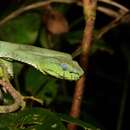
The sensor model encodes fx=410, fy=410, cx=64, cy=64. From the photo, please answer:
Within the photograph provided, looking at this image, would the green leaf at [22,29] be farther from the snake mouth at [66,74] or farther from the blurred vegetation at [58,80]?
the snake mouth at [66,74]

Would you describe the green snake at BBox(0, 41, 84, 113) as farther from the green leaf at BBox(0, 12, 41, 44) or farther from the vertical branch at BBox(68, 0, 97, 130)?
the green leaf at BBox(0, 12, 41, 44)

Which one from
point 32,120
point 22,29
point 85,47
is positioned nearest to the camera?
point 32,120

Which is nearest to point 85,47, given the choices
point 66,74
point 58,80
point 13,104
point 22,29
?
point 66,74

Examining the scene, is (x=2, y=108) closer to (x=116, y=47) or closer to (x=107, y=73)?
(x=116, y=47)

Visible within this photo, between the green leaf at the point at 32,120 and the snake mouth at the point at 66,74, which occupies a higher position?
the snake mouth at the point at 66,74

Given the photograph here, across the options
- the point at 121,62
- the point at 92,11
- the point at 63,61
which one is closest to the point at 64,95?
the point at 121,62

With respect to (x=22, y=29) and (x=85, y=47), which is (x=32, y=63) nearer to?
(x=85, y=47)

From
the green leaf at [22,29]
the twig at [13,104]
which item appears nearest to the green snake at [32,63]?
the twig at [13,104]

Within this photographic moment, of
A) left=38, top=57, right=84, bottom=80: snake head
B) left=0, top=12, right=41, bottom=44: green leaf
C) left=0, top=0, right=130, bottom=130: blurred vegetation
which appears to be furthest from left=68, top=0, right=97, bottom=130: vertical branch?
left=0, top=12, right=41, bottom=44: green leaf
